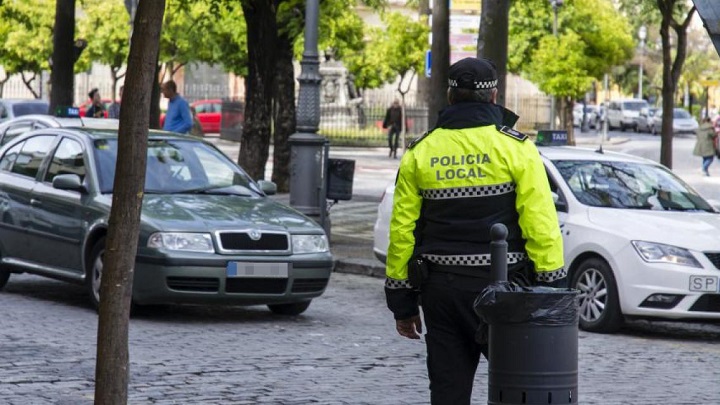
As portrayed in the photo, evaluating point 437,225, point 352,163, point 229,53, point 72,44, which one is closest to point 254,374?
point 437,225

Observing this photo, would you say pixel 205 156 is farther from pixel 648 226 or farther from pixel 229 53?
pixel 229 53

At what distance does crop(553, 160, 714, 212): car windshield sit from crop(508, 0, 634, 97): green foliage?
35.5m

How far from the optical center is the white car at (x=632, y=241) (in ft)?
39.0

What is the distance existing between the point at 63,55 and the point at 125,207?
755 inches

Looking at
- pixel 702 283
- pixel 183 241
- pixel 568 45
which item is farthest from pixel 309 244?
pixel 568 45

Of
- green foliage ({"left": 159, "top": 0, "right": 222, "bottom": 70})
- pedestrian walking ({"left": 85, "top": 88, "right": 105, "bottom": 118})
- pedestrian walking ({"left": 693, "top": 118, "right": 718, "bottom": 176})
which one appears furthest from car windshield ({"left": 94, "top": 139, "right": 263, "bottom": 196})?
green foliage ({"left": 159, "top": 0, "right": 222, "bottom": 70})

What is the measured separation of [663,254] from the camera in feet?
39.3

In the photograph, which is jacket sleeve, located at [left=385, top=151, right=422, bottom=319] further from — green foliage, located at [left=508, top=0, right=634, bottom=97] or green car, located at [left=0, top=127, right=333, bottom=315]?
green foliage, located at [left=508, top=0, right=634, bottom=97]

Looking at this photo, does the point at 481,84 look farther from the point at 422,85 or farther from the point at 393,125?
the point at 422,85

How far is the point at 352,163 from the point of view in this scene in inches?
692

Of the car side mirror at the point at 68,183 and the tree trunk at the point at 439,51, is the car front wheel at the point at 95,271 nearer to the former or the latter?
the car side mirror at the point at 68,183

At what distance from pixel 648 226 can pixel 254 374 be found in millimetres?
4090

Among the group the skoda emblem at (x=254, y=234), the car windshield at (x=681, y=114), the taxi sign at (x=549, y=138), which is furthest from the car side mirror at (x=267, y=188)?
the car windshield at (x=681, y=114)

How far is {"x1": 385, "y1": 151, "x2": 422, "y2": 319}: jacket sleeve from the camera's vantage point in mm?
5945
